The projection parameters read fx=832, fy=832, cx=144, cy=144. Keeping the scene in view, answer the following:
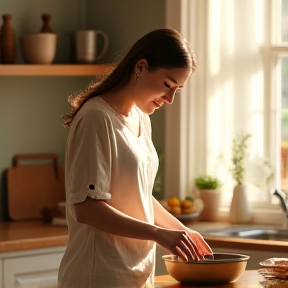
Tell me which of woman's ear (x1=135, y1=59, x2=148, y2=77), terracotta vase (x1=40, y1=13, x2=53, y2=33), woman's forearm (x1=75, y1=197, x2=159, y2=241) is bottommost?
woman's forearm (x1=75, y1=197, x2=159, y2=241)

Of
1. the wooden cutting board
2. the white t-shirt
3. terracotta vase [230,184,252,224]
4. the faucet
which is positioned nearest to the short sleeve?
the white t-shirt

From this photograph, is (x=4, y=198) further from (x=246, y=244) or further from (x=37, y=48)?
(x=246, y=244)

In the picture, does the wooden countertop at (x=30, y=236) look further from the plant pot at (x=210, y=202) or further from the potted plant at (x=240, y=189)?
the potted plant at (x=240, y=189)

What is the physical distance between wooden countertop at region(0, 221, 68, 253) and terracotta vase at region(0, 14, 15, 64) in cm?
85

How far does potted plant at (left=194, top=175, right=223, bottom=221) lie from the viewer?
4.34 metres

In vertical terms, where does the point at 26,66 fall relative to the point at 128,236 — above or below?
above

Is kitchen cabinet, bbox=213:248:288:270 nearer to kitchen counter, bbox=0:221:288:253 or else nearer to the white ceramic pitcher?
kitchen counter, bbox=0:221:288:253

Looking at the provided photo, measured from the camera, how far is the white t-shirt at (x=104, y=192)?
2365mm

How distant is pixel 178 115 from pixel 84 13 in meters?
0.90

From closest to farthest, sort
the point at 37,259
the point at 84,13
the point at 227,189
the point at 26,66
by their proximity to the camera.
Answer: the point at 37,259 → the point at 26,66 → the point at 227,189 → the point at 84,13

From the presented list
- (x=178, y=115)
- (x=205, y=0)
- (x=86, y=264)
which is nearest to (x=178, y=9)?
(x=205, y=0)

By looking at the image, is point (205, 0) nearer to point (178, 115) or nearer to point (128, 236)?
point (178, 115)

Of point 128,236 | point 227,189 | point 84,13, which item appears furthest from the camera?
point 84,13

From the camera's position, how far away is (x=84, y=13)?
4.77 metres
